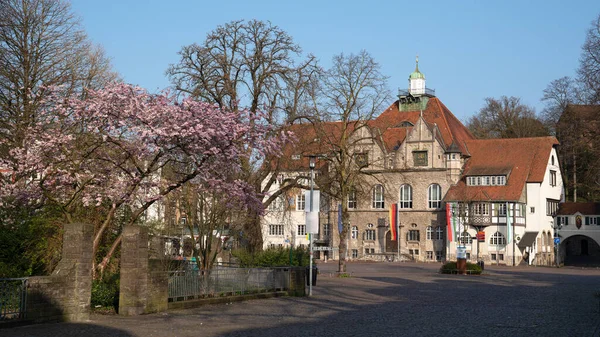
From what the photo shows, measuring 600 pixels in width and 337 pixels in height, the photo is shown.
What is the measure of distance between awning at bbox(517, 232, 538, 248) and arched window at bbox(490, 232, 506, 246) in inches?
57.2

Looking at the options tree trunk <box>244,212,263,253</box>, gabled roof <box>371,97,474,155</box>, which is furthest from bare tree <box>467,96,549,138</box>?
tree trunk <box>244,212,263,253</box>

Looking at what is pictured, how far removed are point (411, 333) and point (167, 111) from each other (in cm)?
867

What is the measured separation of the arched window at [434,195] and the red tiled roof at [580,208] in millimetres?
11978

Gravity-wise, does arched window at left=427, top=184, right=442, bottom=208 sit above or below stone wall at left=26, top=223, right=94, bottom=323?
above

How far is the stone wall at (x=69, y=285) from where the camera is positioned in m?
16.8

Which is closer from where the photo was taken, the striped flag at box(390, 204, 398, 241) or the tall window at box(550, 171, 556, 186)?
the striped flag at box(390, 204, 398, 241)

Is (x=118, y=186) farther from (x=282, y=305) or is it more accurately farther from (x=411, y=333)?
(x=411, y=333)

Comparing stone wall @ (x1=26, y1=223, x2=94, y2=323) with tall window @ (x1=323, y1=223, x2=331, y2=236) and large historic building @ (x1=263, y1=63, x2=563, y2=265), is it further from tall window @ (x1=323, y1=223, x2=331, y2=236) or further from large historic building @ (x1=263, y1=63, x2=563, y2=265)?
tall window @ (x1=323, y1=223, x2=331, y2=236)

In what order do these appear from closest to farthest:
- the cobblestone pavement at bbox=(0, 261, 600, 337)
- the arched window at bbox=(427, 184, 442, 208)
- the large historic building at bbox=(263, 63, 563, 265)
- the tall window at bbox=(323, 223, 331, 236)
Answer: the cobblestone pavement at bbox=(0, 261, 600, 337) < the large historic building at bbox=(263, 63, 563, 265) < the arched window at bbox=(427, 184, 442, 208) < the tall window at bbox=(323, 223, 331, 236)

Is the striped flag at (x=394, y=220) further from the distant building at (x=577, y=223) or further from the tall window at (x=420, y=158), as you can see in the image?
the distant building at (x=577, y=223)

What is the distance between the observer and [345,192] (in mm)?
45406

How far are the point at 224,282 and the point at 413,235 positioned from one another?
182 feet

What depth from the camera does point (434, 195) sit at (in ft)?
253

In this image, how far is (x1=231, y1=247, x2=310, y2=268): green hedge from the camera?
107ft
